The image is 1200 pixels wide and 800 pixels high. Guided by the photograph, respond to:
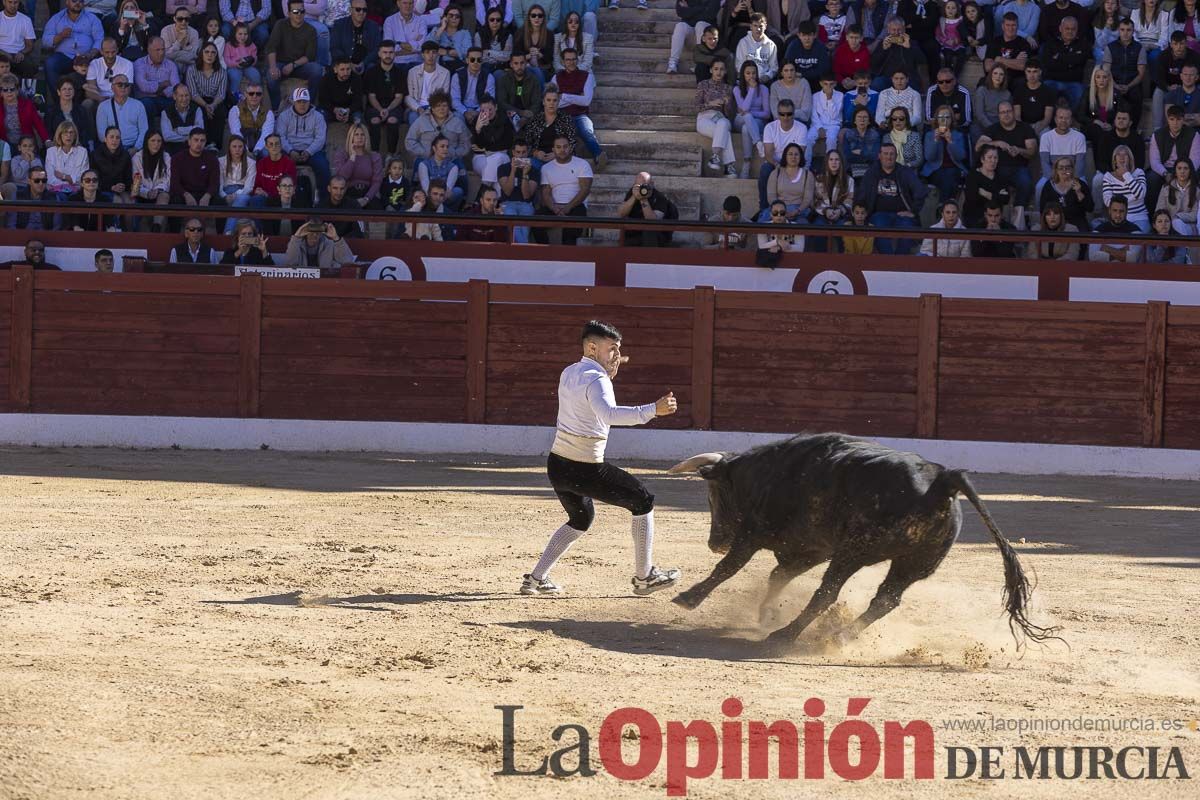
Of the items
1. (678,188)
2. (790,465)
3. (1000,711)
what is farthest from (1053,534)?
(678,188)

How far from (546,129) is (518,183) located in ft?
2.29

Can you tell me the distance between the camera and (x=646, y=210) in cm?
1357

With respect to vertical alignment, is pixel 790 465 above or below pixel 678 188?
below

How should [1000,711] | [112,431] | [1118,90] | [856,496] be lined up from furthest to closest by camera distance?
[1118,90]
[112,431]
[856,496]
[1000,711]

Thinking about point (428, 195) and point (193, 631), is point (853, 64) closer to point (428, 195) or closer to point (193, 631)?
point (428, 195)

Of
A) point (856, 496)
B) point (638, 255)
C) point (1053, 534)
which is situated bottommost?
point (1053, 534)

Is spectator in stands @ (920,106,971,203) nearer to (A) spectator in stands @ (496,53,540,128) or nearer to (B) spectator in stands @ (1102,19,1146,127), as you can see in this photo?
(B) spectator in stands @ (1102,19,1146,127)

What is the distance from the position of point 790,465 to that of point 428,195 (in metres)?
7.59

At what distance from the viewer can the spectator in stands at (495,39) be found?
1543 cm

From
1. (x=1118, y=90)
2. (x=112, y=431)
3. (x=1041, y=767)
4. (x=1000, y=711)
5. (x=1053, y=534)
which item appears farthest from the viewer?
(x=1118, y=90)

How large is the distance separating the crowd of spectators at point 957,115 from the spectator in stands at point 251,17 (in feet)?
13.4

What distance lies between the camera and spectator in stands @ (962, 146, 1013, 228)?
1361 centimetres

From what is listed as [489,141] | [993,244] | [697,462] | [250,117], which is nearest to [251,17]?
[250,117]

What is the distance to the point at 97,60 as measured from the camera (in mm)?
14805
